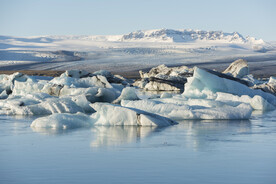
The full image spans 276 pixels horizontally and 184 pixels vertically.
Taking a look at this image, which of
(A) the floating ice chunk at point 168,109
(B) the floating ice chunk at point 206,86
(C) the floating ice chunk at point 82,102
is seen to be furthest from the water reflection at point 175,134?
(B) the floating ice chunk at point 206,86

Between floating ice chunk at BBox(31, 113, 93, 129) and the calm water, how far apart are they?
10.9 inches

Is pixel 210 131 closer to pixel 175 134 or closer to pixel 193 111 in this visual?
pixel 175 134

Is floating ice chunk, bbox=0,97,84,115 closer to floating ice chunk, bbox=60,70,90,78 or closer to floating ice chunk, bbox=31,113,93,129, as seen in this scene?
floating ice chunk, bbox=31,113,93,129

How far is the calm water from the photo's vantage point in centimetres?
502

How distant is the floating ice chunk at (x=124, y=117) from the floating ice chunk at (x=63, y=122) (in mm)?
256

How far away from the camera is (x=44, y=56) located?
10350cm

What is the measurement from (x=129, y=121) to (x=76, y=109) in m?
3.08

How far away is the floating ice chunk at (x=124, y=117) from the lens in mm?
9266

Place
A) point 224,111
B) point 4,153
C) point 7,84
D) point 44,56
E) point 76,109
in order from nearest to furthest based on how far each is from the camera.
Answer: point 4,153
point 224,111
point 76,109
point 7,84
point 44,56

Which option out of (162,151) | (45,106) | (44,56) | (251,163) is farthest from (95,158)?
(44,56)

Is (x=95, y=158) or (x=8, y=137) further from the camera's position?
(x=8, y=137)

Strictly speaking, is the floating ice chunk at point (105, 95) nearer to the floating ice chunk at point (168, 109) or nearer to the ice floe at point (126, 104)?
the ice floe at point (126, 104)

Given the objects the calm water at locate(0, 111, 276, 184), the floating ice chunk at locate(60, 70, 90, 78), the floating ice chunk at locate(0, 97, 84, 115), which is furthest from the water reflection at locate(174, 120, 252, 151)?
the floating ice chunk at locate(60, 70, 90, 78)

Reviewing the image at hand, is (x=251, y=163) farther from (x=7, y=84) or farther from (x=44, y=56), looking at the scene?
(x=44, y=56)
